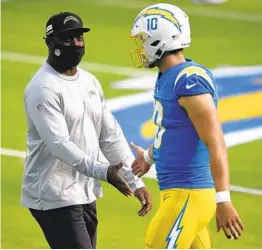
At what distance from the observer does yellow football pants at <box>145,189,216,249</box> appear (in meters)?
7.74

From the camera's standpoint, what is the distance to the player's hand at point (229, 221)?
7090 millimetres

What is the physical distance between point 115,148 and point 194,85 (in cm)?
127

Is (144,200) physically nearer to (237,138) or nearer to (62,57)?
(62,57)

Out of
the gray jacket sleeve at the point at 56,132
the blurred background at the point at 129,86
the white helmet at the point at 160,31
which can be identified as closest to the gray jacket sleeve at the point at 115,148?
the gray jacket sleeve at the point at 56,132

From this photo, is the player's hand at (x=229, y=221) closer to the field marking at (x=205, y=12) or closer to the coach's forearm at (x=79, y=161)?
the coach's forearm at (x=79, y=161)

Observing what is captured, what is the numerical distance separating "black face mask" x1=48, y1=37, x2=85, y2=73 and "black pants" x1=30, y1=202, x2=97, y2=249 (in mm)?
969

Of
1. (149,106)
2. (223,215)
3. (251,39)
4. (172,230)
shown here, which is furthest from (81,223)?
(251,39)

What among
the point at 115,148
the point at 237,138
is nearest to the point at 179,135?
the point at 115,148

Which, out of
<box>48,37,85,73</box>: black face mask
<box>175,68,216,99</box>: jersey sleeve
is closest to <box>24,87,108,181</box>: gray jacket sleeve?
<box>48,37,85,73</box>: black face mask

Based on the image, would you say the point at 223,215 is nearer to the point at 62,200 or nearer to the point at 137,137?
the point at 62,200

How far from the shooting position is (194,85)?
24.6ft

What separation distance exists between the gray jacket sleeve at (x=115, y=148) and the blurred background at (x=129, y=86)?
199 cm

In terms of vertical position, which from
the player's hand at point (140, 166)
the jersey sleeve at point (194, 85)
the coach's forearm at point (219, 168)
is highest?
the jersey sleeve at point (194, 85)

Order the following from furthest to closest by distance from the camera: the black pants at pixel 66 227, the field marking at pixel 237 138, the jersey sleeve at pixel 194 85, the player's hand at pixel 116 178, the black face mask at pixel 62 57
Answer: the field marking at pixel 237 138 → the black face mask at pixel 62 57 → the black pants at pixel 66 227 → the player's hand at pixel 116 178 → the jersey sleeve at pixel 194 85
